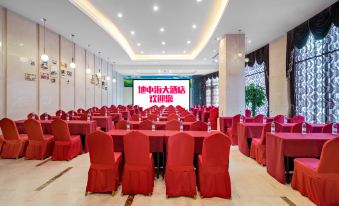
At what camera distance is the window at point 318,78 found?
713 centimetres

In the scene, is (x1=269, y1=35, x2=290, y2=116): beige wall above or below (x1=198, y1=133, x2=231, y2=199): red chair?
above

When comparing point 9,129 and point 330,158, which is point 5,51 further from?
point 330,158

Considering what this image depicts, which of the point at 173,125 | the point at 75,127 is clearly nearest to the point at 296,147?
the point at 173,125

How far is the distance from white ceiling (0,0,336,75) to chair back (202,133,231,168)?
4151 millimetres

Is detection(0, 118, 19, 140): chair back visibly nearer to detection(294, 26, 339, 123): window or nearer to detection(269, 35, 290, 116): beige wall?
detection(294, 26, 339, 123): window

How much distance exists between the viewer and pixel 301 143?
14.1 feet

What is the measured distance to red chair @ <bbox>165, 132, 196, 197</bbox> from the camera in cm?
378

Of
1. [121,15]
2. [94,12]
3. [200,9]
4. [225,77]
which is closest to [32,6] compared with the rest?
[94,12]

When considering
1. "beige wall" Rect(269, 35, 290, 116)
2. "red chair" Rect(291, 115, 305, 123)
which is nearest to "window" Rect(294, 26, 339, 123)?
"beige wall" Rect(269, 35, 290, 116)

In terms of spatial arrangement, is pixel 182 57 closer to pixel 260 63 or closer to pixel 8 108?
pixel 260 63

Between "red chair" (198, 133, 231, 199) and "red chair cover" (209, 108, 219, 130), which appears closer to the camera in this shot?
"red chair" (198, 133, 231, 199)

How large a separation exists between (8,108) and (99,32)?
4.09m

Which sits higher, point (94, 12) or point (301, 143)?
point (94, 12)

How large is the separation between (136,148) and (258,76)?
1062 centimetres
